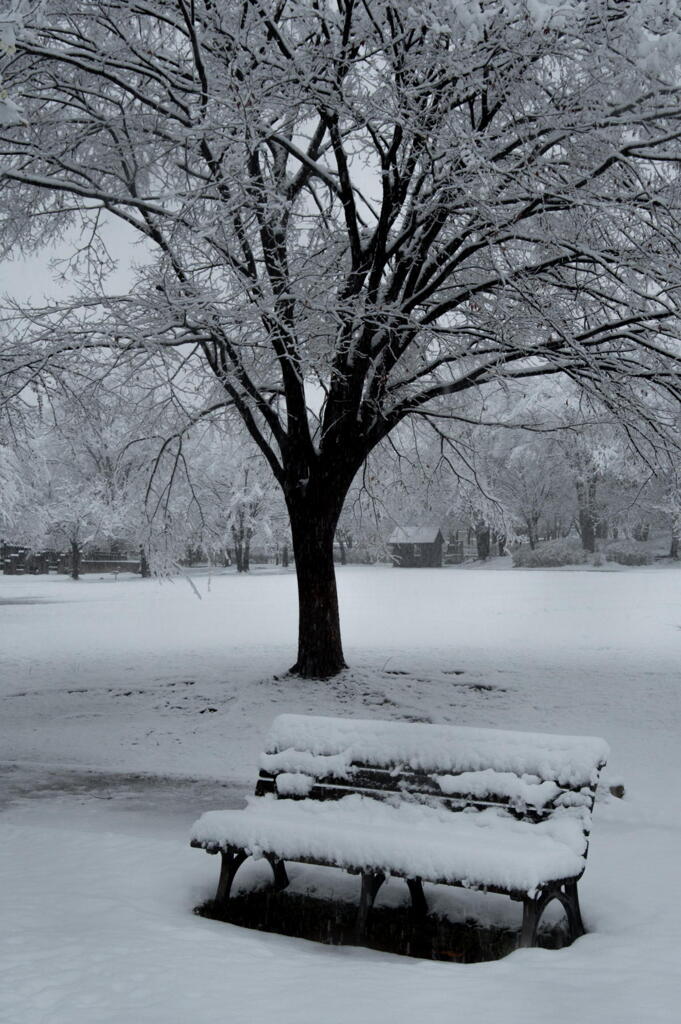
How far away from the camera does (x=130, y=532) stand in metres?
44.7

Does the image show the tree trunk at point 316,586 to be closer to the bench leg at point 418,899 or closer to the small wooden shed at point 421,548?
the bench leg at point 418,899

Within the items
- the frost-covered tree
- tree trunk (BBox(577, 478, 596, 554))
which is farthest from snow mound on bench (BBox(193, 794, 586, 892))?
tree trunk (BBox(577, 478, 596, 554))

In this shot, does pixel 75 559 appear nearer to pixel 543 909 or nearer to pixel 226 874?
pixel 226 874

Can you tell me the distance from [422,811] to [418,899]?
0.45 metres

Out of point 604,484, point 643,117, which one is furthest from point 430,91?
point 604,484

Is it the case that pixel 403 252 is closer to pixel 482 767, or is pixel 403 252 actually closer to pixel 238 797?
pixel 238 797

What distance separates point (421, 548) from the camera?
5856cm

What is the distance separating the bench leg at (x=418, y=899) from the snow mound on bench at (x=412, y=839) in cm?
33

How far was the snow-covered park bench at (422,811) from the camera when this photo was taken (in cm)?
423

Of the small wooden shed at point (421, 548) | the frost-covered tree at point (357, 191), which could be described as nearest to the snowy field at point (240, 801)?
the frost-covered tree at point (357, 191)

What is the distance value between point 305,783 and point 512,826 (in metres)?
1.15

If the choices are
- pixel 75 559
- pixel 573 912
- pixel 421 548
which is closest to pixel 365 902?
pixel 573 912

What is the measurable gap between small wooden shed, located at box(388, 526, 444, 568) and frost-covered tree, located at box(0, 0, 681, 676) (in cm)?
4588

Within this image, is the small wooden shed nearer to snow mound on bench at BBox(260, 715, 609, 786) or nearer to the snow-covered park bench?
snow mound on bench at BBox(260, 715, 609, 786)
